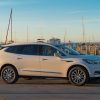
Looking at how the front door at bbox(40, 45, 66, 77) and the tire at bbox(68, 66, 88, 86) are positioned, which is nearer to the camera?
the tire at bbox(68, 66, 88, 86)

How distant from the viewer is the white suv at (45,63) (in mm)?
15245

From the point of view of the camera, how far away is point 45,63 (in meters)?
15.7

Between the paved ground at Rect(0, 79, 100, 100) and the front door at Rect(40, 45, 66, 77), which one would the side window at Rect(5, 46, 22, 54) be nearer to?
the front door at Rect(40, 45, 66, 77)

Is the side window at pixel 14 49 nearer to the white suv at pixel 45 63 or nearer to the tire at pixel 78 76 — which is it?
the white suv at pixel 45 63

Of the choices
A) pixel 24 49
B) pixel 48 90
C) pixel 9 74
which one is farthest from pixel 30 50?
pixel 48 90

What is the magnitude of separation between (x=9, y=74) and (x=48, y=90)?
274 cm

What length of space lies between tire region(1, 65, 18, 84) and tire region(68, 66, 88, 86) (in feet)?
7.14

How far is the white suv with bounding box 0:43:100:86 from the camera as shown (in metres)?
15.2

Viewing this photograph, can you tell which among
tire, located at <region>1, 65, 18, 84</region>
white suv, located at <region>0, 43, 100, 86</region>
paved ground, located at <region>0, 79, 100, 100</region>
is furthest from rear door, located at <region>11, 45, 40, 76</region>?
paved ground, located at <region>0, 79, 100, 100</region>

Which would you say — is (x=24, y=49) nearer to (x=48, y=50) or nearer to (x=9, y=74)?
(x=48, y=50)

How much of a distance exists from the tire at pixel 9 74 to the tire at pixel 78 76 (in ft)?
7.14

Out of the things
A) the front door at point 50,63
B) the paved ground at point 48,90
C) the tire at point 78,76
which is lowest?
the paved ground at point 48,90

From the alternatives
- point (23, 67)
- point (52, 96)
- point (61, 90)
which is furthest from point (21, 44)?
point (52, 96)

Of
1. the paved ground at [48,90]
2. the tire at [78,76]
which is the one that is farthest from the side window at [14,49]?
the tire at [78,76]
